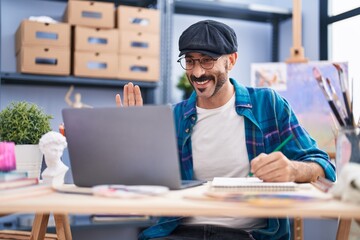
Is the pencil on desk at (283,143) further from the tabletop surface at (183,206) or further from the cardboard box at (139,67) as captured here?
the cardboard box at (139,67)

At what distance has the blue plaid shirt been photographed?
1466 mm

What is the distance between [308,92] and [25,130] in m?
2.11

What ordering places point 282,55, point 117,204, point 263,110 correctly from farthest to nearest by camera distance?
point 282,55, point 263,110, point 117,204

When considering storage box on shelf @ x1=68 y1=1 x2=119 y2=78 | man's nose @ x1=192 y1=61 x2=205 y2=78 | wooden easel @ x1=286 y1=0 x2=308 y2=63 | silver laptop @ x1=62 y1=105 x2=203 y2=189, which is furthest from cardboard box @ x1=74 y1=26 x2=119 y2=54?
silver laptop @ x1=62 y1=105 x2=203 y2=189

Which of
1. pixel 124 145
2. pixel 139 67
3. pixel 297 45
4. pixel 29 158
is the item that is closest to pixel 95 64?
pixel 139 67

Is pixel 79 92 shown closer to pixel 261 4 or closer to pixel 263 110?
pixel 261 4

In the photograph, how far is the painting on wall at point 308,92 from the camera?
293 cm

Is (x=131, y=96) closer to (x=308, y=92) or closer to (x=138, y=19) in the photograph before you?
(x=138, y=19)

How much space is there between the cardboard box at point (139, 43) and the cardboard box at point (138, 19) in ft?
0.10

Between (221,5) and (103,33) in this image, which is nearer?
(103,33)

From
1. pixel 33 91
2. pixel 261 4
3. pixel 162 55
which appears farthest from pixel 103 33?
pixel 261 4

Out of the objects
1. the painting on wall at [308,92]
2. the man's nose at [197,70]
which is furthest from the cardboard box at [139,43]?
the man's nose at [197,70]

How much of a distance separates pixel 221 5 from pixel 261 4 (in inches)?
22.1

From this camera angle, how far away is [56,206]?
84cm
